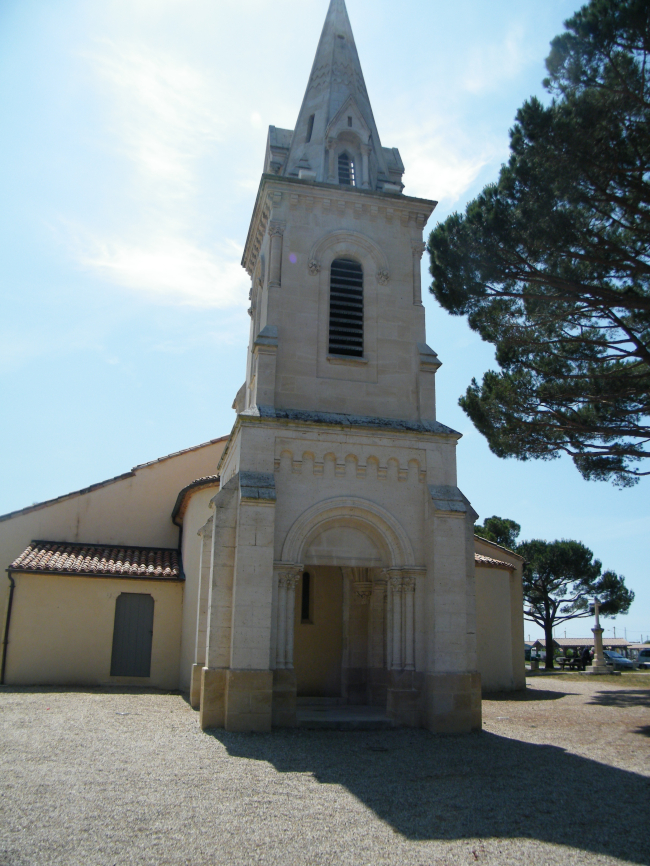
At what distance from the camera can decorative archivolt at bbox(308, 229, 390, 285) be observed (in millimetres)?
16297

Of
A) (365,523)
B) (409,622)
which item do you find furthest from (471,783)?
(365,523)

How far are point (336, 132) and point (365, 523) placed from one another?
32.8 feet

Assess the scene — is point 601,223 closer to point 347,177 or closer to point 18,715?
point 347,177

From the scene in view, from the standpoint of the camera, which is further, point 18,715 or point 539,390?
point 539,390

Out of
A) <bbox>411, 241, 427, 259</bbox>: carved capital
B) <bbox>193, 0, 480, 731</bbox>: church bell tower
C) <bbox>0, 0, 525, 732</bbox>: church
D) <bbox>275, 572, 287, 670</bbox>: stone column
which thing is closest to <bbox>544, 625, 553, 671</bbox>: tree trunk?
<bbox>0, 0, 525, 732</bbox>: church

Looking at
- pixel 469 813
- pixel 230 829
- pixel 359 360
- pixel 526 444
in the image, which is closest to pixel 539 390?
pixel 526 444

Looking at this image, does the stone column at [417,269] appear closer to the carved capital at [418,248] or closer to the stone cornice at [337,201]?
the carved capital at [418,248]

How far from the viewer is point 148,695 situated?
1878 centimetres

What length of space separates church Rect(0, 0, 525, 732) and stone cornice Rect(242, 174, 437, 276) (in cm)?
4

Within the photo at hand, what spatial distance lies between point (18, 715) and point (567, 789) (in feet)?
34.9

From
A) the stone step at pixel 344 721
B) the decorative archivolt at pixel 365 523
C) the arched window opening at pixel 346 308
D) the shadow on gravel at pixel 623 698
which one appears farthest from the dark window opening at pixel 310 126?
→ the shadow on gravel at pixel 623 698

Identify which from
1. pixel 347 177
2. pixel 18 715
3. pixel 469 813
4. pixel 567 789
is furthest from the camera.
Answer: pixel 347 177

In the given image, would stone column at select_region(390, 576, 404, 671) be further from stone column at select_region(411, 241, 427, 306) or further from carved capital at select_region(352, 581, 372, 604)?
stone column at select_region(411, 241, 427, 306)

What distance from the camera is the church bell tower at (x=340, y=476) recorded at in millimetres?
13219
